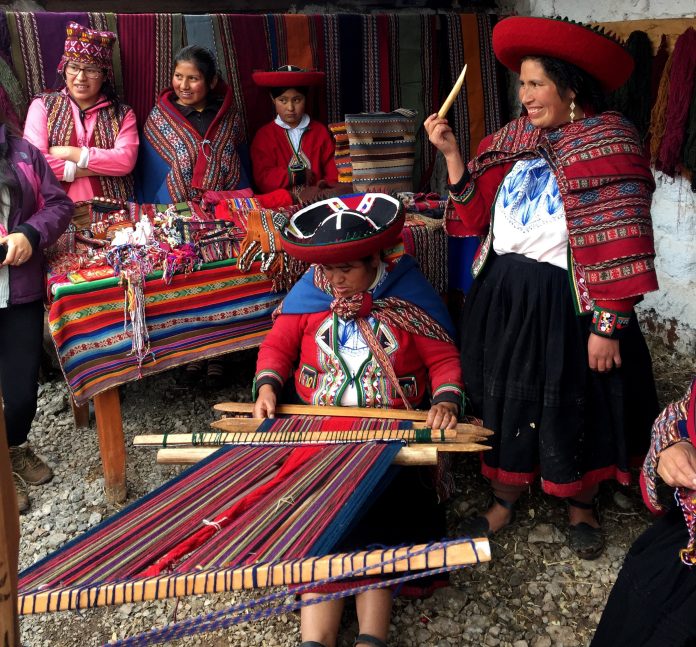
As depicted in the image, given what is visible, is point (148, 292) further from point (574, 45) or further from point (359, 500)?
point (574, 45)

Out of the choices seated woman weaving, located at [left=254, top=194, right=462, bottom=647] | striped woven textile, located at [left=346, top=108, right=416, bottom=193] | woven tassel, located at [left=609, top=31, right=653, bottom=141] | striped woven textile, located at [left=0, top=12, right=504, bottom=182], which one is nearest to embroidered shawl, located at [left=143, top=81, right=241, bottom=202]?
striped woven textile, located at [left=0, top=12, right=504, bottom=182]

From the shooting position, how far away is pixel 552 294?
8.10 feet

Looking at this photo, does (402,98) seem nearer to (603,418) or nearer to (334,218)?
(334,218)

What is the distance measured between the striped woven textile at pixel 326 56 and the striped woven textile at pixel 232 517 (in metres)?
2.99

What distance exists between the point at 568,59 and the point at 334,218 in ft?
3.05

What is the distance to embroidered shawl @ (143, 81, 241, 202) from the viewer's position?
13.0 ft

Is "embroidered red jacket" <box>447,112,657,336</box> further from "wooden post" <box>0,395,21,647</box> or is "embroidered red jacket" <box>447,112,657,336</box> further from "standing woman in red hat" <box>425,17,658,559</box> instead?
"wooden post" <box>0,395,21,647</box>

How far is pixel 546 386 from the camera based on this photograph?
252cm

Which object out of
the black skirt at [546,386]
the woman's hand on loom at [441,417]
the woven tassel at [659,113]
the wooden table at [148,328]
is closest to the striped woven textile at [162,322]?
the wooden table at [148,328]

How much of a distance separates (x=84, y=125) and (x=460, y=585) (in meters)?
2.98

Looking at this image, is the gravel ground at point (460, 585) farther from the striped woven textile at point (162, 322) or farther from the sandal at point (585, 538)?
the striped woven textile at point (162, 322)

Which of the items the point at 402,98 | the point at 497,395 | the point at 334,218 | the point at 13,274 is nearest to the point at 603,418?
the point at 497,395

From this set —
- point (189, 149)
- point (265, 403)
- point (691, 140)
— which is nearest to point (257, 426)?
point (265, 403)

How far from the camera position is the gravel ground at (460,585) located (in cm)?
243
